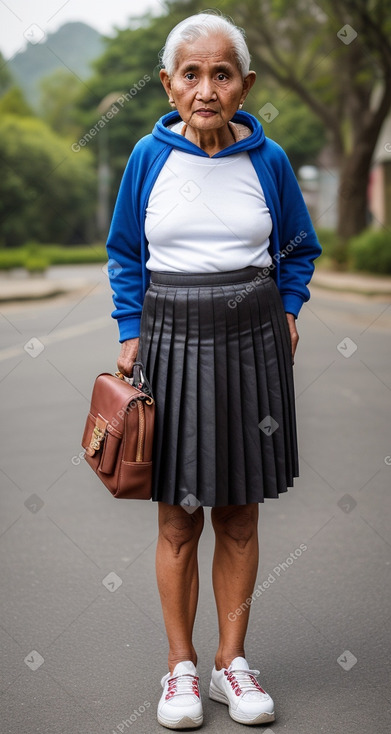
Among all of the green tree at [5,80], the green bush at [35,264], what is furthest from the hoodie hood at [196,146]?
the green tree at [5,80]

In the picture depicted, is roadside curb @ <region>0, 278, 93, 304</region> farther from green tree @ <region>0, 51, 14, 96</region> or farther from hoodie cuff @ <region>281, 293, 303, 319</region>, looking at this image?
green tree @ <region>0, 51, 14, 96</region>

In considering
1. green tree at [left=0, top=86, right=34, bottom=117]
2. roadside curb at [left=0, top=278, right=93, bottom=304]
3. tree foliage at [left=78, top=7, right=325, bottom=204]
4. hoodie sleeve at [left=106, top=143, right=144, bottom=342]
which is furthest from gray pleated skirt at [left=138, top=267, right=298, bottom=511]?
green tree at [left=0, top=86, right=34, bottom=117]

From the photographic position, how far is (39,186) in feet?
169

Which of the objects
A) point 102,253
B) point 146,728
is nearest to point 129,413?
point 146,728

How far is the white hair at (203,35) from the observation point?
2633mm

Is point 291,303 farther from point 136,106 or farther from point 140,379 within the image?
point 136,106

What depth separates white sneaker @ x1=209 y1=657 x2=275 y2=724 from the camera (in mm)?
2793

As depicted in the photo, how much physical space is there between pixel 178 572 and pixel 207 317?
0.77m

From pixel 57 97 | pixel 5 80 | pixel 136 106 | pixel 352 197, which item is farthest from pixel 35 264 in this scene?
pixel 57 97

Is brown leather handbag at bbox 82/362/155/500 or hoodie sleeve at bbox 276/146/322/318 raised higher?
hoodie sleeve at bbox 276/146/322/318

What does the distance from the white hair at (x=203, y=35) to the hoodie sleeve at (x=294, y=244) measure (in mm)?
326

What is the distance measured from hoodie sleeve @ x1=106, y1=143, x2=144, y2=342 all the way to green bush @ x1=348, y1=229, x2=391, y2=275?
65.2 ft

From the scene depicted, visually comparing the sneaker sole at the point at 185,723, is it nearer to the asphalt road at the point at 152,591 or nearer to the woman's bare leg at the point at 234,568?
the asphalt road at the point at 152,591

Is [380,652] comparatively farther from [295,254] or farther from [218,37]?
[218,37]
